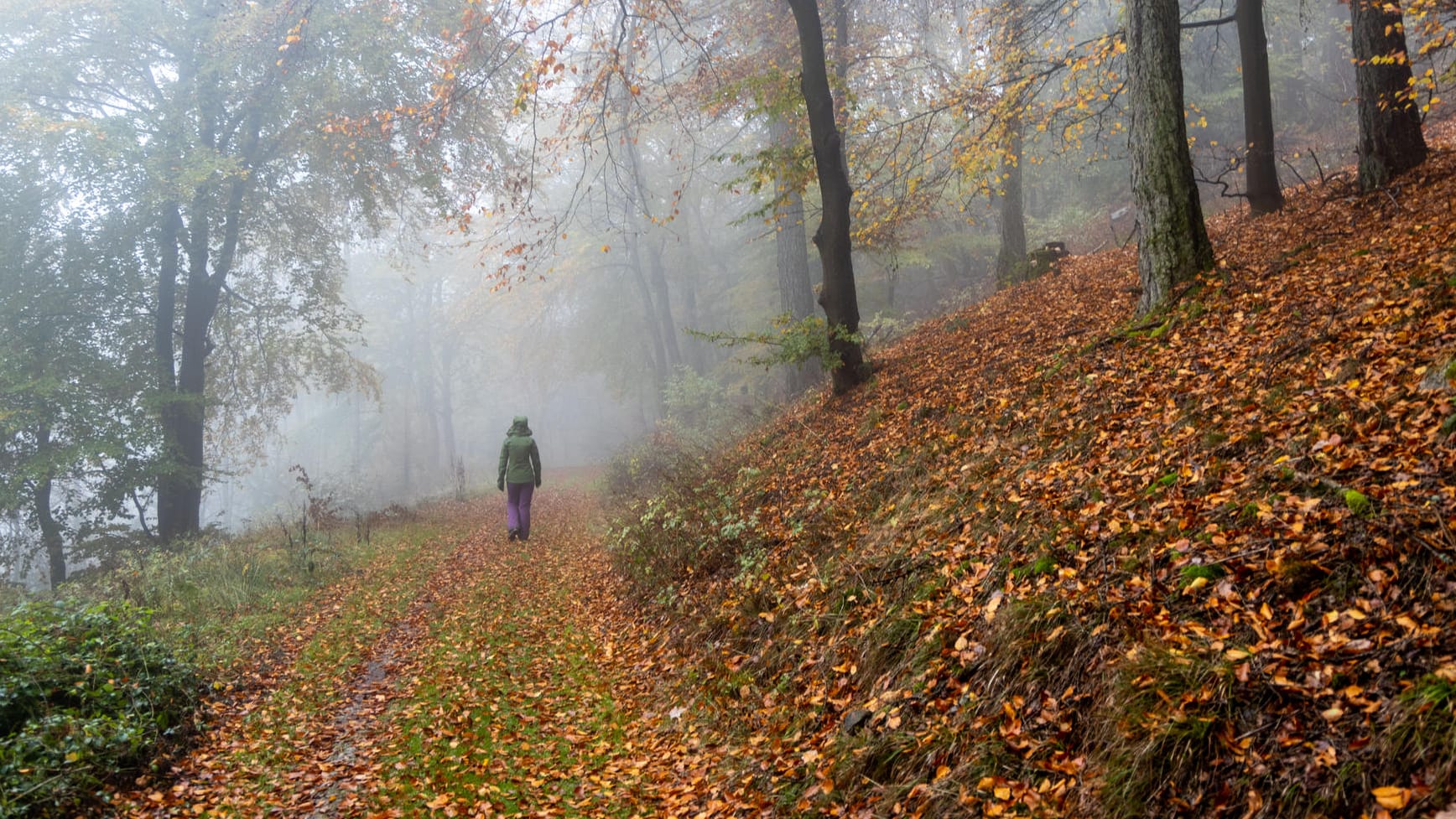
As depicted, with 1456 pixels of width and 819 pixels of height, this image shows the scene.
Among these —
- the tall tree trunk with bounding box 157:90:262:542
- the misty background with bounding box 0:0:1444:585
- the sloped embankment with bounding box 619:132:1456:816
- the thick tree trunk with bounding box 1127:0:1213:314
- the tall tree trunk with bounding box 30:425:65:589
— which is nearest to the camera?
the sloped embankment with bounding box 619:132:1456:816

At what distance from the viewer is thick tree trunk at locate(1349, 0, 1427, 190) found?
806 cm

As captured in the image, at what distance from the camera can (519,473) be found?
39.9 ft

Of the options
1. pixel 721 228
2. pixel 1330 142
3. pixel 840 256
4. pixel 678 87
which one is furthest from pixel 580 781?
pixel 721 228

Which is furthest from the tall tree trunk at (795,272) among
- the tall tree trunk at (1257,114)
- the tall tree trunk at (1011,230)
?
the tall tree trunk at (1257,114)

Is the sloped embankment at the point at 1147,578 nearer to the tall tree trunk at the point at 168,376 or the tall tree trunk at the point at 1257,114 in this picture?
the tall tree trunk at the point at 1257,114

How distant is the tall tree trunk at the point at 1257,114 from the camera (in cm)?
991

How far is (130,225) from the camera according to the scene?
13.3 metres

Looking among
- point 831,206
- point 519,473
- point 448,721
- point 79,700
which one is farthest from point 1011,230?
point 79,700

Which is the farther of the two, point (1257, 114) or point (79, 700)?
point (1257, 114)

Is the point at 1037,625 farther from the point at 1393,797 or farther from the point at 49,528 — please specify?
the point at 49,528

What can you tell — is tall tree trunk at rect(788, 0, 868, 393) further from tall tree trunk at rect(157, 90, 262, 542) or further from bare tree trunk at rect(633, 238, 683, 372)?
bare tree trunk at rect(633, 238, 683, 372)

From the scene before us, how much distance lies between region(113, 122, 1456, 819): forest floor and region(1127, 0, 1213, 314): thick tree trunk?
0.40 m

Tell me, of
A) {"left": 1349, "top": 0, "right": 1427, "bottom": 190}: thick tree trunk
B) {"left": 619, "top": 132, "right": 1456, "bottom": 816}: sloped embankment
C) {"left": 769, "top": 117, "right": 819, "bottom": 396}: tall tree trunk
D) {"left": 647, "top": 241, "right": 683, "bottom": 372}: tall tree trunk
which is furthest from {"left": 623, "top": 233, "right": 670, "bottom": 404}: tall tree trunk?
{"left": 1349, "top": 0, "right": 1427, "bottom": 190}: thick tree trunk

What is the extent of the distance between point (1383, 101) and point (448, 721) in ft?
35.9
